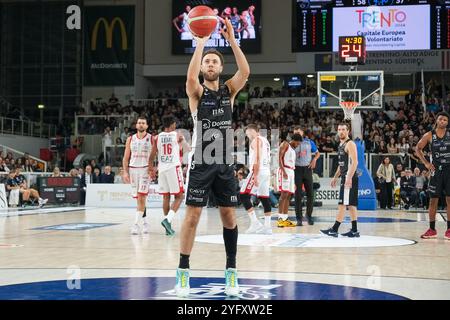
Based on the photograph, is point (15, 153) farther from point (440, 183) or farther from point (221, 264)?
point (221, 264)

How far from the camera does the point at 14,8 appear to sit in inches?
1312

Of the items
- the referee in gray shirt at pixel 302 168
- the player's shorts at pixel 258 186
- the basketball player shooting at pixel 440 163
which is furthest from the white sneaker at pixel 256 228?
the basketball player shooting at pixel 440 163

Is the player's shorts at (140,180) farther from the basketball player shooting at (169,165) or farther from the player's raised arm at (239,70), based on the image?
the player's raised arm at (239,70)

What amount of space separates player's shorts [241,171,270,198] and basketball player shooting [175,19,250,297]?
5.56 meters

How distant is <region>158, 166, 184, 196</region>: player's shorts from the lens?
10.7 metres

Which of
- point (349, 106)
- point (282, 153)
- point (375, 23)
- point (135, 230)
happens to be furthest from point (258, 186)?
point (375, 23)

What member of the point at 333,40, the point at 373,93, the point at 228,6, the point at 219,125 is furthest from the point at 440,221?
the point at 228,6

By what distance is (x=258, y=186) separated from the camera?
11492 mm

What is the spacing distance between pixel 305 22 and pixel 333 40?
4.36ft

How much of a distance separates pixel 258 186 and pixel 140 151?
2.21m

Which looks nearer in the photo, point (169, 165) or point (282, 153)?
point (169, 165)

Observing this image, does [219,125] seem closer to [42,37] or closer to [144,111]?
[144,111]

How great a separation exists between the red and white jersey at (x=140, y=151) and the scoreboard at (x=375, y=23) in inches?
612

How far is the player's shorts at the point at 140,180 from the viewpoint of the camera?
10.8 metres
